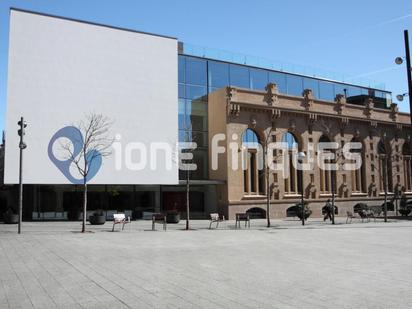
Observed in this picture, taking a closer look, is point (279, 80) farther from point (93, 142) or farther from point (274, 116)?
point (93, 142)

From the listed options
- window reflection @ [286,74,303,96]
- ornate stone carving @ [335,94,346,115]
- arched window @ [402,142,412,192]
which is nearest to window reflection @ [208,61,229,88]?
window reflection @ [286,74,303,96]

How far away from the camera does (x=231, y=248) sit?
1588 cm

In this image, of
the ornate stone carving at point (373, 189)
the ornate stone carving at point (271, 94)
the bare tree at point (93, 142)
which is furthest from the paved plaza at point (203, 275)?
the ornate stone carving at point (373, 189)

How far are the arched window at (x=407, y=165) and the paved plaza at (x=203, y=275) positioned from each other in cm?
3534

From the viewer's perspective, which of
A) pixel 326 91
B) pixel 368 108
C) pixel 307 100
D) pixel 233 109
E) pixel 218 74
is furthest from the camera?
pixel 326 91

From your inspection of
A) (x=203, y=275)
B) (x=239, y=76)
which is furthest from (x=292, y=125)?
(x=203, y=275)

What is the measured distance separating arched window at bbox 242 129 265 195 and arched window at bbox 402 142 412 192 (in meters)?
21.1

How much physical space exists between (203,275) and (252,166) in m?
27.9

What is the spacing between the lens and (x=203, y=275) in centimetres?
1016

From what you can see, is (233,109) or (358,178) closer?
(233,109)

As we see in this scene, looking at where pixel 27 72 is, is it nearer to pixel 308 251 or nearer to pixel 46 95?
pixel 46 95

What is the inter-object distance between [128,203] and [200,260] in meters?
22.5

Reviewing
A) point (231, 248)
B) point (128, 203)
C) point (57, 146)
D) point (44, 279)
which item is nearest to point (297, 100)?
point (128, 203)

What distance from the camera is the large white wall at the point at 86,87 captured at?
30000 mm
